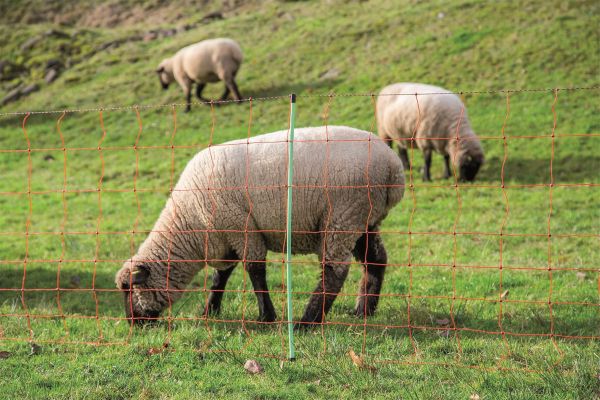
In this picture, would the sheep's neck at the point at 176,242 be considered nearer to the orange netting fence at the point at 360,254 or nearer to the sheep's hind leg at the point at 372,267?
the orange netting fence at the point at 360,254

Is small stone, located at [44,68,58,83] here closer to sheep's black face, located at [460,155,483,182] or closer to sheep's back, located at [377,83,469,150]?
sheep's back, located at [377,83,469,150]

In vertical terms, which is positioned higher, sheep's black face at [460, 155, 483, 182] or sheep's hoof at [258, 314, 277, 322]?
sheep's hoof at [258, 314, 277, 322]

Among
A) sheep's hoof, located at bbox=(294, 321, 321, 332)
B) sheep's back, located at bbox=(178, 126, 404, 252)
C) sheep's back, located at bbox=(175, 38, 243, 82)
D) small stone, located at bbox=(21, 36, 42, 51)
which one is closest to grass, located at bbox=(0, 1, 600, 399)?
sheep's hoof, located at bbox=(294, 321, 321, 332)

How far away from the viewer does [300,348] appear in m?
5.01

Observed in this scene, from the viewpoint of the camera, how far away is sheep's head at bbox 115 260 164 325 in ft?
19.8

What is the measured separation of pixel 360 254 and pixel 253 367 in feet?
6.79

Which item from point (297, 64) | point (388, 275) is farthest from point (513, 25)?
point (388, 275)

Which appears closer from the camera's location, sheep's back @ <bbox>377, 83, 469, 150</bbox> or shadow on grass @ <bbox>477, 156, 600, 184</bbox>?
shadow on grass @ <bbox>477, 156, 600, 184</bbox>

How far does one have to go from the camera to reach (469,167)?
1138 centimetres

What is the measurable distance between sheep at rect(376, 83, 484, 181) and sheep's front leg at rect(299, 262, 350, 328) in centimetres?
546

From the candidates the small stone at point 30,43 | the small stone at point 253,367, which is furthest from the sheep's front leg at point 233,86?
the small stone at point 253,367

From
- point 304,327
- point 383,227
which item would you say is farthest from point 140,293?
point 383,227

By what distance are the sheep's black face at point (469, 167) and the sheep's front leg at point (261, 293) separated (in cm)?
623

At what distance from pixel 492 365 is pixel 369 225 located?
6.06 feet
